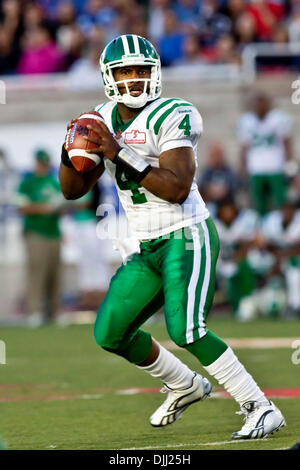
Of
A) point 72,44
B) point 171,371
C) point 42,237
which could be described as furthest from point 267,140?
point 171,371

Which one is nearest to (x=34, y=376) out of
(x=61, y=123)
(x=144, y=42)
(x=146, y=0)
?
(x=144, y=42)

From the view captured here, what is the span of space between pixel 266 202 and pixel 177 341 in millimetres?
8500

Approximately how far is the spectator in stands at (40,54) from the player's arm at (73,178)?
968 centimetres

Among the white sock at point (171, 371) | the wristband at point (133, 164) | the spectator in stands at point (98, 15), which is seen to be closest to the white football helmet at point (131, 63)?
the wristband at point (133, 164)

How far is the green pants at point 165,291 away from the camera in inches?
200

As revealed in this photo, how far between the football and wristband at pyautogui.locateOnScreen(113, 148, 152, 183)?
150 mm

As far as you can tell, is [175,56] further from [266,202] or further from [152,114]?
[152,114]

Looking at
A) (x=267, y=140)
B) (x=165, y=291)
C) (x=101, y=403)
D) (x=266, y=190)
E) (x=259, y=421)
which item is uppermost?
(x=267, y=140)

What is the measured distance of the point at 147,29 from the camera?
14891mm

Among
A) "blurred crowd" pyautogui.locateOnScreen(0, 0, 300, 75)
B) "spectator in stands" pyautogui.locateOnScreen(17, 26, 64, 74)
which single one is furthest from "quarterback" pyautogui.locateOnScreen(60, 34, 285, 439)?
"spectator in stands" pyautogui.locateOnScreen(17, 26, 64, 74)

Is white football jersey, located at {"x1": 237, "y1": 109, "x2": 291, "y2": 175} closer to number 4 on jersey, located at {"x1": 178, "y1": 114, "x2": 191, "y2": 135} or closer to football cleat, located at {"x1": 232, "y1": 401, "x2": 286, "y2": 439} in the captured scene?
number 4 on jersey, located at {"x1": 178, "y1": 114, "x2": 191, "y2": 135}

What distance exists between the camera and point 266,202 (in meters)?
13.4

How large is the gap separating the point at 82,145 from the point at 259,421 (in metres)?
1.51

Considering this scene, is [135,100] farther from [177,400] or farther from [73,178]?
[177,400]
